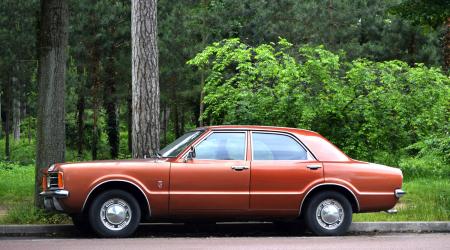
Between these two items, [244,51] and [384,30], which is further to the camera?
[384,30]

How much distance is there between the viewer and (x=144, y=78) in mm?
12438

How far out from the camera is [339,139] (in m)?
19.0

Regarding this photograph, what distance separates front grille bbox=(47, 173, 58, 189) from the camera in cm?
1016

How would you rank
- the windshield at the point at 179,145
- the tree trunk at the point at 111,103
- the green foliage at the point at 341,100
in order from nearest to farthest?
the windshield at the point at 179,145 < the green foliage at the point at 341,100 < the tree trunk at the point at 111,103

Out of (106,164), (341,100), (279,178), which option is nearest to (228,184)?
(279,178)

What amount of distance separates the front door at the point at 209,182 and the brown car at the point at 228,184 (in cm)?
1

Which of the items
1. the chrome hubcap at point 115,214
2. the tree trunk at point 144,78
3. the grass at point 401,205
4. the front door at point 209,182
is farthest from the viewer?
the tree trunk at point 144,78

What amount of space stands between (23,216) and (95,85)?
25545 mm

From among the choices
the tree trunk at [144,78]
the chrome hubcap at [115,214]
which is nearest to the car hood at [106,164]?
the chrome hubcap at [115,214]

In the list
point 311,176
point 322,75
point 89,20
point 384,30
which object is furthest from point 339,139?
point 384,30

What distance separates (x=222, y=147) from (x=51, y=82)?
10.8 ft

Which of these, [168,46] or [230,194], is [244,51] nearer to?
[230,194]

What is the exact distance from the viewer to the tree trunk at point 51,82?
39.2 ft

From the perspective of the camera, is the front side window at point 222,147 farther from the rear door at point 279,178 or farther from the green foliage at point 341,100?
the green foliage at point 341,100
